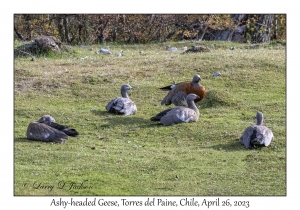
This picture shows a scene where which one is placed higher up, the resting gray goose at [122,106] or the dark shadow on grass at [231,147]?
the resting gray goose at [122,106]

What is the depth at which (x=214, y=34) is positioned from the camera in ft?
95.6

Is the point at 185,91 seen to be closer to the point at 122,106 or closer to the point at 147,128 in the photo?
the point at 122,106

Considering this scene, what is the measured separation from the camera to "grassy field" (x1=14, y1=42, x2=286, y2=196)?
32.4ft

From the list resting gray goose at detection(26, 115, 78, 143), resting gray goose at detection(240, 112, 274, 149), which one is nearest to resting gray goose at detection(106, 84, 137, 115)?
resting gray goose at detection(26, 115, 78, 143)

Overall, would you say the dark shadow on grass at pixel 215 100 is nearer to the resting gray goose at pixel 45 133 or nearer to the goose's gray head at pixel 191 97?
the goose's gray head at pixel 191 97

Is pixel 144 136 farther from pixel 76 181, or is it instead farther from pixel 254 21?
pixel 254 21

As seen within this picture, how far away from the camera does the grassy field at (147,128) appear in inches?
389
